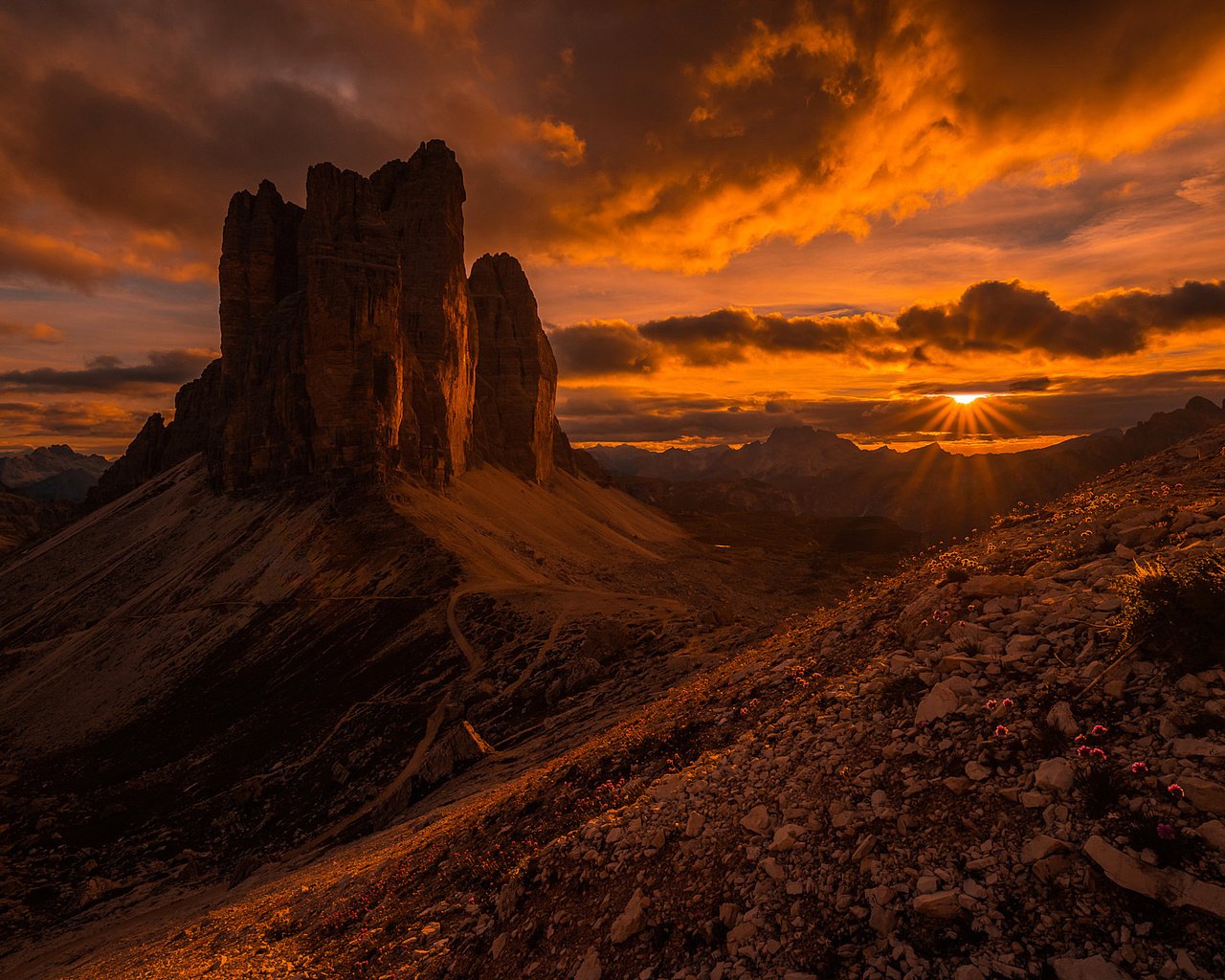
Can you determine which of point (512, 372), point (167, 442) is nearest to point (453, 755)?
point (512, 372)

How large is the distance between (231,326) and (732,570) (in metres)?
98.9

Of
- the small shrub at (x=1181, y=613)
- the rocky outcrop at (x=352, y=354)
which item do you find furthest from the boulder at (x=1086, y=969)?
the rocky outcrop at (x=352, y=354)

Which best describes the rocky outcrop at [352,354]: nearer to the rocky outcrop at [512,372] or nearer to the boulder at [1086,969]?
the rocky outcrop at [512,372]

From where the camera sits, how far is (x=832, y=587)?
95312 mm

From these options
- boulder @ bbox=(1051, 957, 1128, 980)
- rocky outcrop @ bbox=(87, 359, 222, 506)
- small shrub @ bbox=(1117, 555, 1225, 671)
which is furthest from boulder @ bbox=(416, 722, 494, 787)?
rocky outcrop @ bbox=(87, 359, 222, 506)

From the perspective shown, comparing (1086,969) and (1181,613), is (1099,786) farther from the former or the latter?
(1181,613)

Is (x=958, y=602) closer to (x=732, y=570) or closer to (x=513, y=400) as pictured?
(x=732, y=570)

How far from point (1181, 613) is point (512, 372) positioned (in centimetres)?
13441

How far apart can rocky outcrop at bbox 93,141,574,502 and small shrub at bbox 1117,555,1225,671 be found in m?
78.3

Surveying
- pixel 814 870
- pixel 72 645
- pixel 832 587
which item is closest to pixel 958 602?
pixel 814 870

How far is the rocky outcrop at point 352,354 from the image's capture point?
79000mm

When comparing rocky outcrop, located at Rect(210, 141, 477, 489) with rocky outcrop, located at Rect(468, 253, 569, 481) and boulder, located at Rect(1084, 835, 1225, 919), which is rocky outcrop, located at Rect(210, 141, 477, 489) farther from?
boulder, located at Rect(1084, 835, 1225, 919)

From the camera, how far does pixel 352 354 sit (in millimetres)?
79188

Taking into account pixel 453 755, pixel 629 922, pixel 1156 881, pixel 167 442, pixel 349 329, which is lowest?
pixel 453 755
